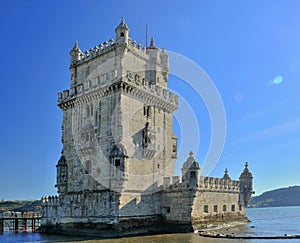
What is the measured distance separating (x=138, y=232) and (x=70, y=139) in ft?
41.1

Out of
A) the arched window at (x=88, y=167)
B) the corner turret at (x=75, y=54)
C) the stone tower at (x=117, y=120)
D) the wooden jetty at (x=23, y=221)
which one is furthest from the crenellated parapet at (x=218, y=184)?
the wooden jetty at (x=23, y=221)

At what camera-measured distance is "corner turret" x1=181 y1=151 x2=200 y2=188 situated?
1459 inches

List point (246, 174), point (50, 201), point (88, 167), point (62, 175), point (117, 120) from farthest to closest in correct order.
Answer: point (246, 174) → point (50, 201) → point (62, 175) → point (88, 167) → point (117, 120)

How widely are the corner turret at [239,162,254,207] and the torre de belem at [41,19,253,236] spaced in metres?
6.65

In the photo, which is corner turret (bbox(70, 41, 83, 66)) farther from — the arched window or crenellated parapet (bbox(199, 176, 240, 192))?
crenellated parapet (bbox(199, 176, 240, 192))

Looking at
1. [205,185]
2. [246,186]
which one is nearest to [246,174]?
[246,186]

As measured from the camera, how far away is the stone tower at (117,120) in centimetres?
3625

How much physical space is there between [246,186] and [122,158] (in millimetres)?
22110

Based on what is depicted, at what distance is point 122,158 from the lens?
34688 mm

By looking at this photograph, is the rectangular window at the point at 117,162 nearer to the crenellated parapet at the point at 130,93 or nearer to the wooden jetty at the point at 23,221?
the crenellated parapet at the point at 130,93

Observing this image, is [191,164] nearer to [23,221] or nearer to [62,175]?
[62,175]

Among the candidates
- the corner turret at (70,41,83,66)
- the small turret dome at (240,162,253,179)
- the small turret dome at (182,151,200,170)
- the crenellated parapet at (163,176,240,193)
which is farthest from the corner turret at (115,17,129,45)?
the small turret dome at (240,162,253,179)

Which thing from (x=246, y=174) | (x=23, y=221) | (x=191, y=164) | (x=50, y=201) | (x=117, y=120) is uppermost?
(x=117, y=120)

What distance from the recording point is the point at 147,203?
123 feet
